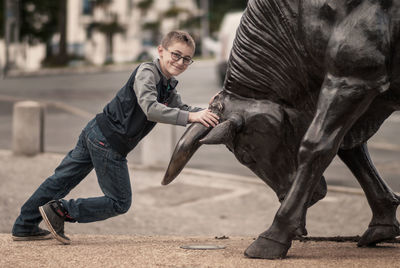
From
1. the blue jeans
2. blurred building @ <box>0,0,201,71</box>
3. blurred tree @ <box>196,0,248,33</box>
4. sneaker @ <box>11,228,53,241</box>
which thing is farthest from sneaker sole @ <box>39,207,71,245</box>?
blurred tree @ <box>196,0,248,33</box>

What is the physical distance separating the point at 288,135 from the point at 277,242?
642mm

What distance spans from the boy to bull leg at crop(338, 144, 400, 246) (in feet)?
3.56

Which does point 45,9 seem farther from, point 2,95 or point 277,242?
point 277,242

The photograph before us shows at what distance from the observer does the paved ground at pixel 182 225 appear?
4.48m

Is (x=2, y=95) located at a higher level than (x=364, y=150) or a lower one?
lower

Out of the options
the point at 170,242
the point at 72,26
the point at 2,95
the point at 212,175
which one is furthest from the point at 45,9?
the point at 170,242

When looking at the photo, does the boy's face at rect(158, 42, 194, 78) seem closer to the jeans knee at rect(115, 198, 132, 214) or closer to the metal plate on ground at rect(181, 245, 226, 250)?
the jeans knee at rect(115, 198, 132, 214)

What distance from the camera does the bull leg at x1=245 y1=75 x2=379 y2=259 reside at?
14.0 feet

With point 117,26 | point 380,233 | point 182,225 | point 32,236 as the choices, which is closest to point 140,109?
point 32,236

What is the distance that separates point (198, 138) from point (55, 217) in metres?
1.28

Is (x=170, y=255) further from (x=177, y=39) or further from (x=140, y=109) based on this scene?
(x=177, y=39)

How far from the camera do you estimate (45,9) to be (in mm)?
46188

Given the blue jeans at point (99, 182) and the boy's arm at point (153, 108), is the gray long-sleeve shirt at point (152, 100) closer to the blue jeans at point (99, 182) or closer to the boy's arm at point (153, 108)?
the boy's arm at point (153, 108)

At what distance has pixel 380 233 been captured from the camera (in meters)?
5.05
